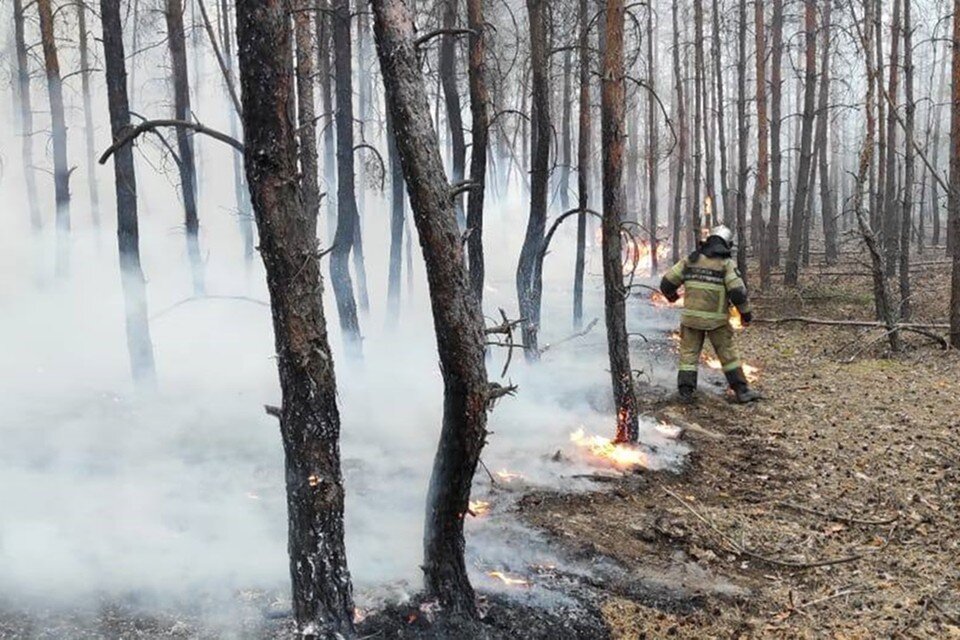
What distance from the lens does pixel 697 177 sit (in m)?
17.9

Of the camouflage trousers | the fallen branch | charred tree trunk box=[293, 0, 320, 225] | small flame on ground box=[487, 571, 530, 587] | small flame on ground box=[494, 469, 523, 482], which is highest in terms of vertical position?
charred tree trunk box=[293, 0, 320, 225]

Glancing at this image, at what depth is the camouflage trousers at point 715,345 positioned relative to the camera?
365 inches

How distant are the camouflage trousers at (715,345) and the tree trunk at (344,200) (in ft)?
15.4

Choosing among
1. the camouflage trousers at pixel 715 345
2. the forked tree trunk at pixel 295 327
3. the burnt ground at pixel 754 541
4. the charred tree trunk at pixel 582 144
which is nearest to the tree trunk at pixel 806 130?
the charred tree trunk at pixel 582 144

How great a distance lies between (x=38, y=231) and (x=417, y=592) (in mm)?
20762

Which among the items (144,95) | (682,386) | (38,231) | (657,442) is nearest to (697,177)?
(682,386)

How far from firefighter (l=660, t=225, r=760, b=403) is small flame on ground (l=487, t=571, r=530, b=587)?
5.22 metres

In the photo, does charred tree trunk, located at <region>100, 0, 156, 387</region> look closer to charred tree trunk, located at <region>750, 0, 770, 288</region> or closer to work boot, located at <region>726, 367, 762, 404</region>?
work boot, located at <region>726, 367, 762, 404</region>

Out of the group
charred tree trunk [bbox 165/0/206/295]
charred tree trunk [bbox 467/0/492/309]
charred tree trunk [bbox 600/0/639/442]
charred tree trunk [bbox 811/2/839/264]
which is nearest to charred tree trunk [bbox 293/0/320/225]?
charred tree trunk [bbox 467/0/492/309]

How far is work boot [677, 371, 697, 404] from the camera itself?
932cm

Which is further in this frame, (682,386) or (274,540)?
(682,386)

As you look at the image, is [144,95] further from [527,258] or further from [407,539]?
[407,539]

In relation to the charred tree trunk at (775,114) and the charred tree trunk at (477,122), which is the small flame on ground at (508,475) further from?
the charred tree trunk at (775,114)

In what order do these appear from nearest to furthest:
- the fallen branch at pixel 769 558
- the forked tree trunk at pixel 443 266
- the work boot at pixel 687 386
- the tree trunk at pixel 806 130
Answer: the forked tree trunk at pixel 443 266, the fallen branch at pixel 769 558, the work boot at pixel 687 386, the tree trunk at pixel 806 130
